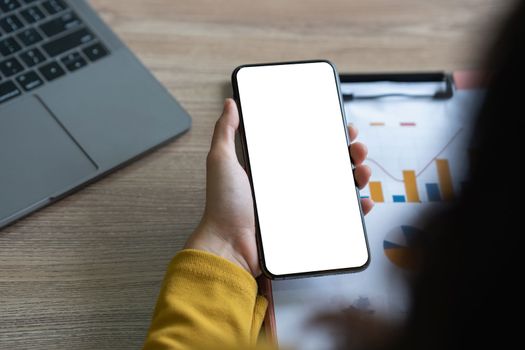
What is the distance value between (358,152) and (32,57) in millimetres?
325

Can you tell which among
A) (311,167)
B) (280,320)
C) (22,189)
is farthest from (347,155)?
(22,189)

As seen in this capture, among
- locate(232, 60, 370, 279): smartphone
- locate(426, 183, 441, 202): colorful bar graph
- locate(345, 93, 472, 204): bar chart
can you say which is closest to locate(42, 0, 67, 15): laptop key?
locate(232, 60, 370, 279): smartphone

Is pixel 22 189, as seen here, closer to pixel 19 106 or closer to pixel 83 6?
pixel 19 106

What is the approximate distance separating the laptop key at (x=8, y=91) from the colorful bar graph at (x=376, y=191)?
35cm

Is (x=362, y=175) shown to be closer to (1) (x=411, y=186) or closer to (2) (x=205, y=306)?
(1) (x=411, y=186)

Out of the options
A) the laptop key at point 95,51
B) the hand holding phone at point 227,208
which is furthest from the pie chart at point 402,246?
the laptop key at point 95,51

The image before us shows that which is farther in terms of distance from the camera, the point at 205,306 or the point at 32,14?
the point at 32,14

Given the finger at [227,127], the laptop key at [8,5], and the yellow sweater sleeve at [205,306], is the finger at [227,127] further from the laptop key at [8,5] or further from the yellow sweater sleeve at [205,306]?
the laptop key at [8,5]

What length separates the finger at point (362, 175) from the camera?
0.58m

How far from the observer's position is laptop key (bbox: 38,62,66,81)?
23.8 inches

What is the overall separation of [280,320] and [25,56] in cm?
35

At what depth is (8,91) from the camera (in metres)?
0.59

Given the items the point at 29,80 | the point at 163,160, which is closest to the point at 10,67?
the point at 29,80

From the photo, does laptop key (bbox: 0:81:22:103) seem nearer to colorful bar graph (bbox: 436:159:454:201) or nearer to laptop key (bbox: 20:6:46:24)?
laptop key (bbox: 20:6:46:24)
